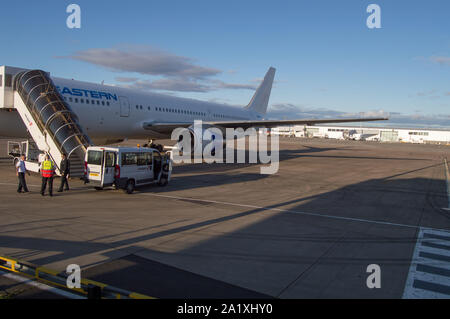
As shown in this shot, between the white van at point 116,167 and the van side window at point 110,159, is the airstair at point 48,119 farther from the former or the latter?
the van side window at point 110,159

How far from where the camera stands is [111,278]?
21.0ft

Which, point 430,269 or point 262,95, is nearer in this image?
point 430,269

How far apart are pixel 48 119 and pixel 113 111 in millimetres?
6439

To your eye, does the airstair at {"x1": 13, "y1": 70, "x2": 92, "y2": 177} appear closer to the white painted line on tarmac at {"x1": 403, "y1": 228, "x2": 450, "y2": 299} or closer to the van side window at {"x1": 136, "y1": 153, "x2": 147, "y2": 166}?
the van side window at {"x1": 136, "y1": 153, "x2": 147, "y2": 166}

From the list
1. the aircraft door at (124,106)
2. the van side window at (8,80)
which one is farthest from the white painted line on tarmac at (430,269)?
the van side window at (8,80)

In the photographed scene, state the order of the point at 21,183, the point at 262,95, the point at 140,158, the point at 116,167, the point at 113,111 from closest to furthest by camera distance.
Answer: the point at 21,183, the point at 116,167, the point at 140,158, the point at 113,111, the point at 262,95

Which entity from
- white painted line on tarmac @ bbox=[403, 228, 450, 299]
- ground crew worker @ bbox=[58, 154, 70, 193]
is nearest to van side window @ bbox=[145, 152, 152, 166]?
ground crew worker @ bbox=[58, 154, 70, 193]

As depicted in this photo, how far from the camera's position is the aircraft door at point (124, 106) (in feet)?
78.7

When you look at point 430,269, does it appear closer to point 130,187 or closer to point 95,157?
point 130,187

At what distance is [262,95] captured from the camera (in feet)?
154

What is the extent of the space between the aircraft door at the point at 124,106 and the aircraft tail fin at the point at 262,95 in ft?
81.8

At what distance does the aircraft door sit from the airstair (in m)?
5.70

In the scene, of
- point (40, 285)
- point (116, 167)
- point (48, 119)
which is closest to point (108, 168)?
point (116, 167)

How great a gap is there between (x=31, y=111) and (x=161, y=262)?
14.4 meters
